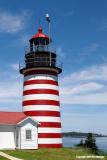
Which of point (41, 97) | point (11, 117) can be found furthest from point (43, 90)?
point (11, 117)

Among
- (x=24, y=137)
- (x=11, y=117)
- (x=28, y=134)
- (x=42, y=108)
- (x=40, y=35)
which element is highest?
(x=40, y=35)

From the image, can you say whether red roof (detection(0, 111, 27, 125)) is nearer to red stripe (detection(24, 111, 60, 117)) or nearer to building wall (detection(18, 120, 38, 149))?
red stripe (detection(24, 111, 60, 117))

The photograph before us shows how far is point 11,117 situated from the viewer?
116ft

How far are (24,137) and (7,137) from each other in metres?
1.66

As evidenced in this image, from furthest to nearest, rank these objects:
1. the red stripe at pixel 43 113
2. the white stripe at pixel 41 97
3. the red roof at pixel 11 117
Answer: the white stripe at pixel 41 97 < the red stripe at pixel 43 113 < the red roof at pixel 11 117

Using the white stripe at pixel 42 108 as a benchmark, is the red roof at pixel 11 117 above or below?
below

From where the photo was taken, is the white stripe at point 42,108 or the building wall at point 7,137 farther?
the white stripe at point 42,108

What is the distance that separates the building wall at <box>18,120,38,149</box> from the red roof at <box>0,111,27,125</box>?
84cm

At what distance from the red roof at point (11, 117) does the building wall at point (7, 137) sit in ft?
1.65

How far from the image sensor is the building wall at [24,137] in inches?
1314

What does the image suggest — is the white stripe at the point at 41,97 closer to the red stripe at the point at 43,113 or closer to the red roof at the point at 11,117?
the red stripe at the point at 43,113

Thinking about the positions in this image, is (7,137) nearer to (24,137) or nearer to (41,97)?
(24,137)

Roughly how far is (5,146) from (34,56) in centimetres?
928

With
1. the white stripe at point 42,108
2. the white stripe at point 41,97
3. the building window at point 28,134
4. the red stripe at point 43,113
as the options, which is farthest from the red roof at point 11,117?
the white stripe at point 41,97
